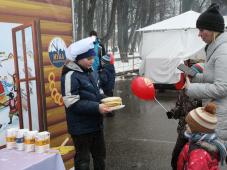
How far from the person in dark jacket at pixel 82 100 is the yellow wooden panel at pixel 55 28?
14.4 inches

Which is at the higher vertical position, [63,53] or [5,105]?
[63,53]

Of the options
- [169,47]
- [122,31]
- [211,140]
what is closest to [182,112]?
[211,140]

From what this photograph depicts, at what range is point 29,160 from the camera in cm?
242

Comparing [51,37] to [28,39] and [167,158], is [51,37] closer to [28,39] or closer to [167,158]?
[28,39]

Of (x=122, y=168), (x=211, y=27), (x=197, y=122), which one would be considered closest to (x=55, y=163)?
(x=197, y=122)

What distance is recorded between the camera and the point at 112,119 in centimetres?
796

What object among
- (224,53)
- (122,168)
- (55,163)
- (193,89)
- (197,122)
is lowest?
(122,168)

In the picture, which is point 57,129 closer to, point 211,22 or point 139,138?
point 211,22

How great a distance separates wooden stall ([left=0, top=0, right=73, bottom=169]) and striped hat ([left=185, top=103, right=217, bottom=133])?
5.15ft

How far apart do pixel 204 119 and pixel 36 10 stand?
1.87 m

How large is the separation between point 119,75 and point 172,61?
732 centimetres

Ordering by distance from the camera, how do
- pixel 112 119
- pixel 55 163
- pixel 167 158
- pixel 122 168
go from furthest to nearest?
1. pixel 112 119
2. pixel 167 158
3. pixel 122 168
4. pixel 55 163

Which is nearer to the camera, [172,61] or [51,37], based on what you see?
[51,37]

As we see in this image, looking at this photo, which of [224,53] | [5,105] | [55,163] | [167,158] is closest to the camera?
[55,163]
